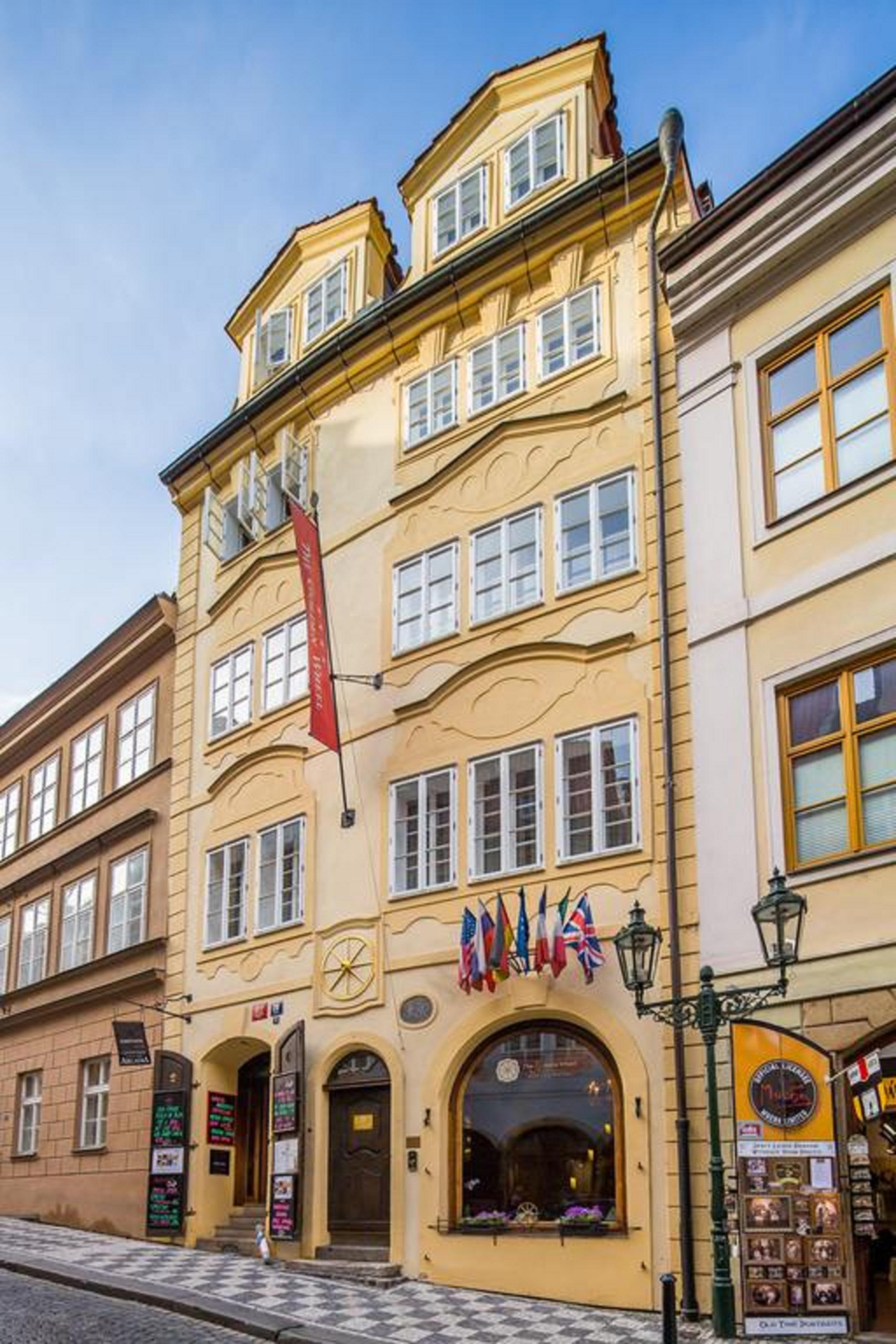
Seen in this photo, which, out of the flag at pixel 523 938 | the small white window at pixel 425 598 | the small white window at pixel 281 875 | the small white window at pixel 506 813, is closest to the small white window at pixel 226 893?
the small white window at pixel 281 875

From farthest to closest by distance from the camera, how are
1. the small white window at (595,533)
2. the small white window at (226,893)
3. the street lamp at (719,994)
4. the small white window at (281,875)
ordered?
the small white window at (226,893) < the small white window at (281,875) < the small white window at (595,533) < the street lamp at (719,994)

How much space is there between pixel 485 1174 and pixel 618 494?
312 inches

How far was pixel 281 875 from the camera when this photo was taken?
66.7 ft

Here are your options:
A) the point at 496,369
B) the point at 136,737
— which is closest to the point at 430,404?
the point at 496,369

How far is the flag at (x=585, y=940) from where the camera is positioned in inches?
604

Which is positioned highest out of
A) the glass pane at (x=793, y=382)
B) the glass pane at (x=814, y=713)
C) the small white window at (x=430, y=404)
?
the small white window at (x=430, y=404)

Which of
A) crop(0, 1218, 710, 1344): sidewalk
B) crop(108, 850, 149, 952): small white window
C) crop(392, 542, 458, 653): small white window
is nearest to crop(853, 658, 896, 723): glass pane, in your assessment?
crop(0, 1218, 710, 1344): sidewalk

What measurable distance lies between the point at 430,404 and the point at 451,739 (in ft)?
17.2

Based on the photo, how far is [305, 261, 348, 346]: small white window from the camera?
2375 centimetres

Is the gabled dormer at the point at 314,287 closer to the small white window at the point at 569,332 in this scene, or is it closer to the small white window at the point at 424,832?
the small white window at the point at 569,332

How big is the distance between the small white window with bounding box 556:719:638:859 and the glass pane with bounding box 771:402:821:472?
3.26 meters

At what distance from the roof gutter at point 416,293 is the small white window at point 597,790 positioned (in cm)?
708

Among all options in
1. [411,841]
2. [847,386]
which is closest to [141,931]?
[411,841]

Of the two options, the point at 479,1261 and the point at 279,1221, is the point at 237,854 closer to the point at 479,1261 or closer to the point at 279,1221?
the point at 279,1221
